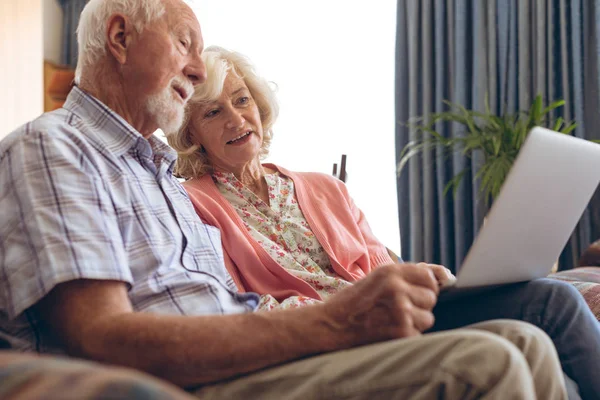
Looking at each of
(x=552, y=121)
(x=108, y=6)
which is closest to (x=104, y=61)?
(x=108, y=6)

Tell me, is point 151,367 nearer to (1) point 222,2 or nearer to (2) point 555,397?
(2) point 555,397

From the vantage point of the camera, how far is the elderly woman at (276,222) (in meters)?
1.27

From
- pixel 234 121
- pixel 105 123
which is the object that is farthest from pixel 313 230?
pixel 105 123

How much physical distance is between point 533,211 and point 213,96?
1.07m

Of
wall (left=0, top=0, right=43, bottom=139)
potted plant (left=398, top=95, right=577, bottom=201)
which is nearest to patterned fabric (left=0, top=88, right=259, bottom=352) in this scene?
wall (left=0, top=0, right=43, bottom=139)

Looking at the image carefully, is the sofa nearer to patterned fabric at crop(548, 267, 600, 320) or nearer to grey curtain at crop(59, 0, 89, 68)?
patterned fabric at crop(548, 267, 600, 320)

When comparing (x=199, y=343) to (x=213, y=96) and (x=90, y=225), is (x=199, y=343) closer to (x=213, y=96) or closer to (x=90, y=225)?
(x=90, y=225)

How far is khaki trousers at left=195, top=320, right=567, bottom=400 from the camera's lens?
747mm

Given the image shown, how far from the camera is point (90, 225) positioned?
93cm

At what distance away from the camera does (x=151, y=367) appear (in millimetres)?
839

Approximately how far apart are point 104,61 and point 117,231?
19.0 inches

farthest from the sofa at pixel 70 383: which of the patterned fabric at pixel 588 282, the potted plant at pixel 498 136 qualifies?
the potted plant at pixel 498 136

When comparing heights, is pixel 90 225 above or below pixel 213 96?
below

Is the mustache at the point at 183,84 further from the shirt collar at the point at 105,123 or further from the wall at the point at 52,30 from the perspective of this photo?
the wall at the point at 52,30
